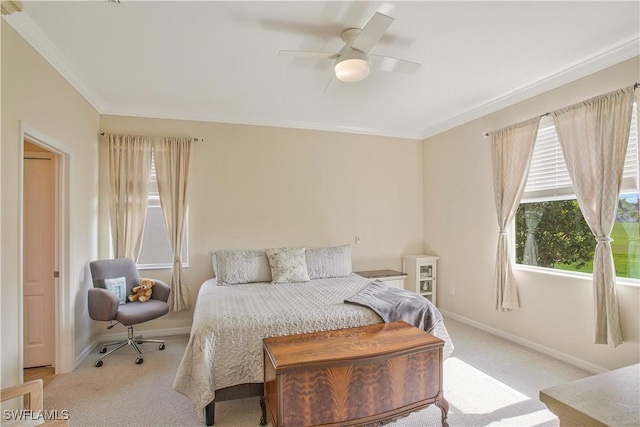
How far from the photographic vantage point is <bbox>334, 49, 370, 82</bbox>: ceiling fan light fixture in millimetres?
2314

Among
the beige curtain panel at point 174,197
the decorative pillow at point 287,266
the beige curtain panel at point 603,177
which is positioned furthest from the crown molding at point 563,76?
the beige curtain panel at point 174,197

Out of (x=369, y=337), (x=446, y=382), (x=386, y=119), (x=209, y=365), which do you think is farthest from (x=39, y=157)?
(x=446, y=382)

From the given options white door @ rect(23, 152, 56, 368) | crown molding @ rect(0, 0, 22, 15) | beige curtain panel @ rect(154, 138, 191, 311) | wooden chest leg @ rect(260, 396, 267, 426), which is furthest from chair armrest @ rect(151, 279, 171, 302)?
crown molding @ rect(0, 0, 22, 15)

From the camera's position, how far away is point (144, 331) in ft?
12.6

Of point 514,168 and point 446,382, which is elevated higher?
point 514,168

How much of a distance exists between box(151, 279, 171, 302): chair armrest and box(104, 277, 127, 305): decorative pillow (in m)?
0.28

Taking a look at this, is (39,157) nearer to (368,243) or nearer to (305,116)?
(305,116)

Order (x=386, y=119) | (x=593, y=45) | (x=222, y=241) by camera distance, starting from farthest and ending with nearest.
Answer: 1. (x=386, y=119)
2. (x=222, y=241)
3. (x=593, y=45)

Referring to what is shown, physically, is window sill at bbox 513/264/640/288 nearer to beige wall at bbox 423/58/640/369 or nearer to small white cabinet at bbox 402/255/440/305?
beige wall at bbox 423/58/640/369

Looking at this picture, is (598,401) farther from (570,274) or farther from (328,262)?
(328,262)

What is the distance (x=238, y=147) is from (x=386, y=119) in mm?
2101

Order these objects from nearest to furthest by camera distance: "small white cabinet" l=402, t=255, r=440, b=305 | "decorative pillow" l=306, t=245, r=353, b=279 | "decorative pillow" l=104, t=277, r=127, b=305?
"decorative pillow" l=104, t=277, r=127, b=305
"decorative pillow" l=306, t=245, r=353, b=279
"small white cabinet" l=402, t=255, r=440, b=305

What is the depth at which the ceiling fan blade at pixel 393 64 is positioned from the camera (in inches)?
94.0

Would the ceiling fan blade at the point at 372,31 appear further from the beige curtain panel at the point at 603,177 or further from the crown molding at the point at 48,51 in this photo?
the crown molding at the point at 48,51
